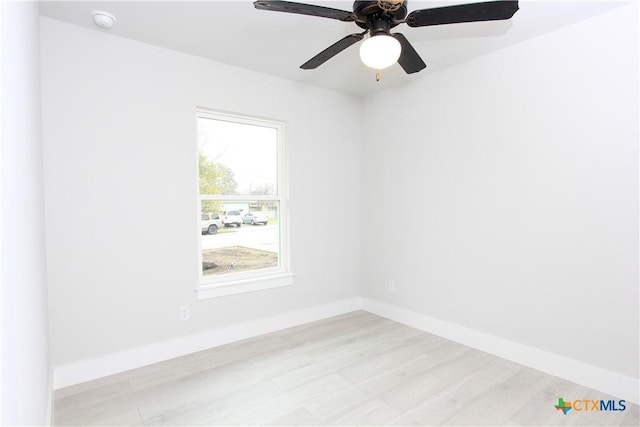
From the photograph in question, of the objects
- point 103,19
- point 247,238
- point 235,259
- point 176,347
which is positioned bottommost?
point 176,347

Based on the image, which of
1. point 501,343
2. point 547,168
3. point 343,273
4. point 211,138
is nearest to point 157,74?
point 211,138

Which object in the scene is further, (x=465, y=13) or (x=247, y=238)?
(x=247, y=238)

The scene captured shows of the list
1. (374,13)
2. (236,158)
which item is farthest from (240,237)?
(374,13)

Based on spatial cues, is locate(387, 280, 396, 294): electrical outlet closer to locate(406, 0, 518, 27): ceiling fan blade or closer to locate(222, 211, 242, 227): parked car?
locate(222, 211, 242, 227): parked car

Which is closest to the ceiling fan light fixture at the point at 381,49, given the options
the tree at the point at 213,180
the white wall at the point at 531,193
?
the white wall at the point at 531,193

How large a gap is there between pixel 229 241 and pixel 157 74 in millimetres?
1570

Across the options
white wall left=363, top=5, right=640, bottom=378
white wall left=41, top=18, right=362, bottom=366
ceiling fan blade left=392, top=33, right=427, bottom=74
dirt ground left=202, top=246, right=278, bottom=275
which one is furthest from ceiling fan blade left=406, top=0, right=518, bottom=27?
dirt ground left=202, top=246, right=278, bottom=275

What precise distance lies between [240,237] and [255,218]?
25 cm

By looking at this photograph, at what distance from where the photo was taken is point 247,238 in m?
3.40

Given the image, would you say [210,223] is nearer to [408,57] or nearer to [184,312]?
[184,312]

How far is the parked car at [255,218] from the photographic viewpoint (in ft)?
11.1

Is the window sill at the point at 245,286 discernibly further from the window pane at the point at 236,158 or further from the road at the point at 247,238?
the window pane at the point at 236,158

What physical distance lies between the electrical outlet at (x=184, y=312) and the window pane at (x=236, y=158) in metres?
1.02

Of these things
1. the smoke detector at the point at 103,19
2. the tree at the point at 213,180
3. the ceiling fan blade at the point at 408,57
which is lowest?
the tree at the point at 213,180
